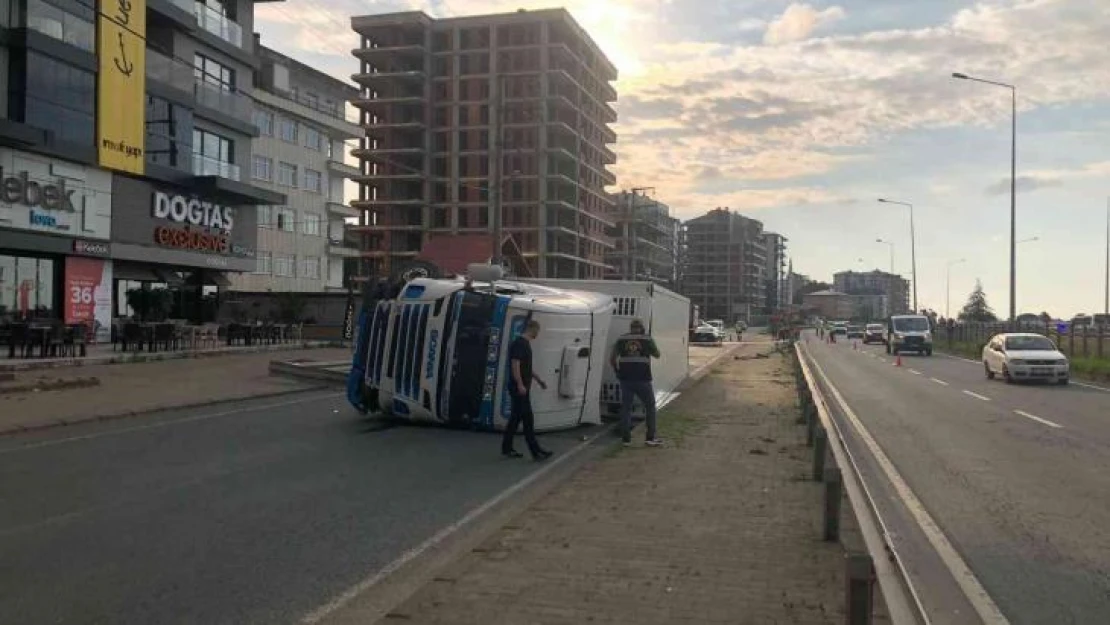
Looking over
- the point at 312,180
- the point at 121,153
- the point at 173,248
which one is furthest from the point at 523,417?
the point at 312,180

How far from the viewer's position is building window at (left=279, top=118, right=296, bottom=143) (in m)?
63.2

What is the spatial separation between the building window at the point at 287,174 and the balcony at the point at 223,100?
2427 cm

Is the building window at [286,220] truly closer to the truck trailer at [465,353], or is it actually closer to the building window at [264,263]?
the building window at [264,263]

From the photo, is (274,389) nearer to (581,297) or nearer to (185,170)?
(581,297)

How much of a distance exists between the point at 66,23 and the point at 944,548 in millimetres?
30788

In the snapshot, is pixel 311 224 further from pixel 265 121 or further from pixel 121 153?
pixel 121 153

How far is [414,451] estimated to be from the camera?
11.2m

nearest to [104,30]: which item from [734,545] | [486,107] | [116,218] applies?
[116,218]

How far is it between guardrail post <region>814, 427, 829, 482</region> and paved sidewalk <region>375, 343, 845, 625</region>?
15 centimetres

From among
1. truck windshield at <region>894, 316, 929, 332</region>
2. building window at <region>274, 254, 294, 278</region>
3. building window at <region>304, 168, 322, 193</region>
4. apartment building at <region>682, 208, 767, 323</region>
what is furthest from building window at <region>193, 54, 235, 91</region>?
apartment building at <region>682, 208, 767, 323</region>

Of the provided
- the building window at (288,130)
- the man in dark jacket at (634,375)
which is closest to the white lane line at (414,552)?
the man in dark jacket at (634,375)

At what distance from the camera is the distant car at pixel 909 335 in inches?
1780

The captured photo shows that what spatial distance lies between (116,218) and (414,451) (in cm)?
2446

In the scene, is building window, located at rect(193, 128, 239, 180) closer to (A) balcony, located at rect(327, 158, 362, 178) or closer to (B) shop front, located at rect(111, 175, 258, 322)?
(B) shop front, located at rect(111, 175, 258, 322)
